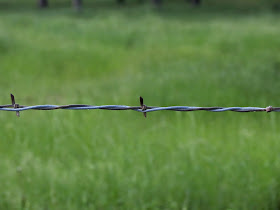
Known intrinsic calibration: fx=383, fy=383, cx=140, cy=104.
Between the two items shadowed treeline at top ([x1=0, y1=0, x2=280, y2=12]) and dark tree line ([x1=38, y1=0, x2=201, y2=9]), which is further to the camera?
shadowed treeline at top ([x1=0, y1=0, x2=280, y2=12])

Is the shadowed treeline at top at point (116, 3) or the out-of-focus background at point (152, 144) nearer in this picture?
the out-of-focus background at point (152, 144)

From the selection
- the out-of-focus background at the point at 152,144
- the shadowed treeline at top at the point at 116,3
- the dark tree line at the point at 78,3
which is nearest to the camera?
the out-of-focus background at the point at 152,144

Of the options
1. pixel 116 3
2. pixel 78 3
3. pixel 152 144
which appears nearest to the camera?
pixel 152 144

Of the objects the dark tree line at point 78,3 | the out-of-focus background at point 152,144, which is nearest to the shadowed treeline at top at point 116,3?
the dark tree line at point 78,3

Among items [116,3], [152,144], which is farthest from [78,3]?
[152,144]

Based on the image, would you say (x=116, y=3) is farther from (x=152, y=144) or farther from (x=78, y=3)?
(x=152, y=144)

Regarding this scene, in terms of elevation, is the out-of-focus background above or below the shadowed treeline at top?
below

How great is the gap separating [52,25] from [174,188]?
12.9 meters

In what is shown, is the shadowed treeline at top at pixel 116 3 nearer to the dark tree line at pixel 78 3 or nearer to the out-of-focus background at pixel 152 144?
the dark tree line at pixel 78 3

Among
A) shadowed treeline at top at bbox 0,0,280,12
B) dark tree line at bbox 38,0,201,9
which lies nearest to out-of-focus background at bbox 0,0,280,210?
dark tree line at bbox 38,0,201,9

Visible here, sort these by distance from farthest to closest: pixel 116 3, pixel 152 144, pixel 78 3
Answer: pixel 116 3 → pixel 78 3 → pixel 152 144

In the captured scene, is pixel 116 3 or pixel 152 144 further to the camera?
pixel 116 3

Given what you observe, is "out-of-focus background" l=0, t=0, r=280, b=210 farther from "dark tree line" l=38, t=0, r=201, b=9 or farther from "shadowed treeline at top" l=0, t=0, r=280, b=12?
"shadowed treeline at top" l=0, t=0, r=280, b=12

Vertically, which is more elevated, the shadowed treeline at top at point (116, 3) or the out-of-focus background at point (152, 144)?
the shadowed treeline at top at point (116, 3)
